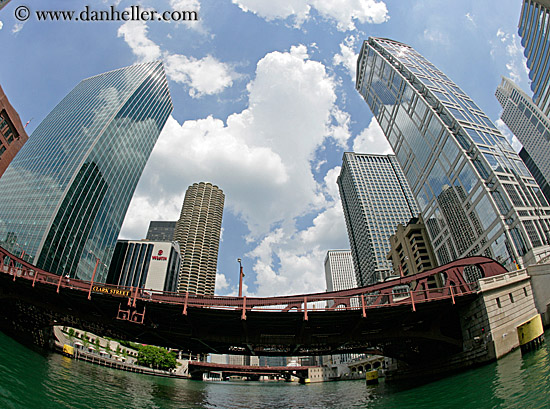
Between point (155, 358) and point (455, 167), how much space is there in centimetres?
11827

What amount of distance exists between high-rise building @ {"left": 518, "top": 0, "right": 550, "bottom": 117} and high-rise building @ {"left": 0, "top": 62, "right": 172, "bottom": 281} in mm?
185561

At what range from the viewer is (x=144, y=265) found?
156875 mm

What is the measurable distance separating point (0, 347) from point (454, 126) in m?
134

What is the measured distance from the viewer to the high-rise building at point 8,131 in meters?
81.2

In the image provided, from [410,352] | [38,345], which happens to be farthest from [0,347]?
[410,352]

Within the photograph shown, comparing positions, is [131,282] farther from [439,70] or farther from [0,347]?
[439,70]

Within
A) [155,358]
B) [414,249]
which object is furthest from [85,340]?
[414,249]

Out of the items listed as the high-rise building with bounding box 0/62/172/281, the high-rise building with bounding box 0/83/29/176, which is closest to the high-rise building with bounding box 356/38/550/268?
the high-rise building with bounding box 0/62/172/281

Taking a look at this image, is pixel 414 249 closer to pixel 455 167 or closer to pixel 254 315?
pixel 455 167

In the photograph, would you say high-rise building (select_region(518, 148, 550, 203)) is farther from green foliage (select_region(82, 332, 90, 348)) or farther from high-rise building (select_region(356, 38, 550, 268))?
green foliage (select_region(82, 332, 90, 348))

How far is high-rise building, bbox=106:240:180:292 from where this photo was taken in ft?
501

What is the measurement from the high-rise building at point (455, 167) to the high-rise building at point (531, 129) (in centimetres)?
5718

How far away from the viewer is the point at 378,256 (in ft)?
633

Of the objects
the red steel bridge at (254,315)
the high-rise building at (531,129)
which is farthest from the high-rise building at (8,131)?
the high-rise building at (531,129)
